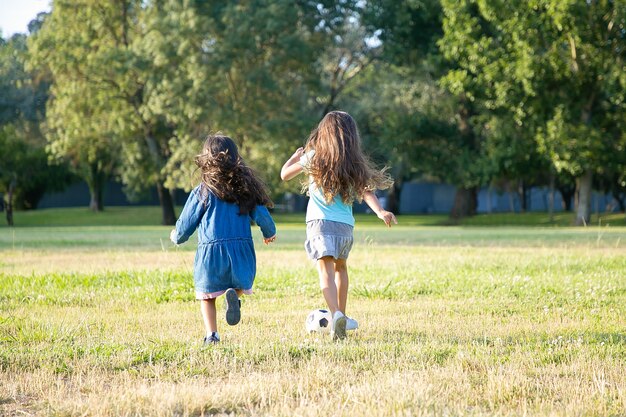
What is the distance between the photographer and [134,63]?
4097 cm

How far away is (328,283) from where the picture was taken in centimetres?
769

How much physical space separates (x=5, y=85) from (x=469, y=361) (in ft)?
159

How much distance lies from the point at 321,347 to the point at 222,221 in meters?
1.46

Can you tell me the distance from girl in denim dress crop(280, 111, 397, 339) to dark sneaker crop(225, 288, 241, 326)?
0.92 m

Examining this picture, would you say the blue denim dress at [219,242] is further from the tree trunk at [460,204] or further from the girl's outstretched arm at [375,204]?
the tree trunk at [460,204]

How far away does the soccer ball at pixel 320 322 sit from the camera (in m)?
7.33

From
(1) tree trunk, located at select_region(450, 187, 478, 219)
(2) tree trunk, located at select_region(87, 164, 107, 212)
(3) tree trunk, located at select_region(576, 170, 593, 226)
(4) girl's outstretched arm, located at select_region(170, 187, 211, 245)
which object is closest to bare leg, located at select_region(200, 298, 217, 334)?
(4) girl's outstretched arm, located at select_region(170, 187, 211, 245)

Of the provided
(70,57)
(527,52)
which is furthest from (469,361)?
(70,57)

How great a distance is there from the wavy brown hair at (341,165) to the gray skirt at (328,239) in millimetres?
216

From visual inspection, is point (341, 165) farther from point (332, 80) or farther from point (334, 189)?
point (332, 80)

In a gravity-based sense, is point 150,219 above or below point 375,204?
below

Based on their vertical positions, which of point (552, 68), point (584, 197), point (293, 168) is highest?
point (552, 68)

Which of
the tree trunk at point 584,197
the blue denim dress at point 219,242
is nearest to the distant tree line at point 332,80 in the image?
the tree trunk at point 584,197

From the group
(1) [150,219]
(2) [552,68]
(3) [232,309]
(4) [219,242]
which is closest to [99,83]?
(1) [150,219]
